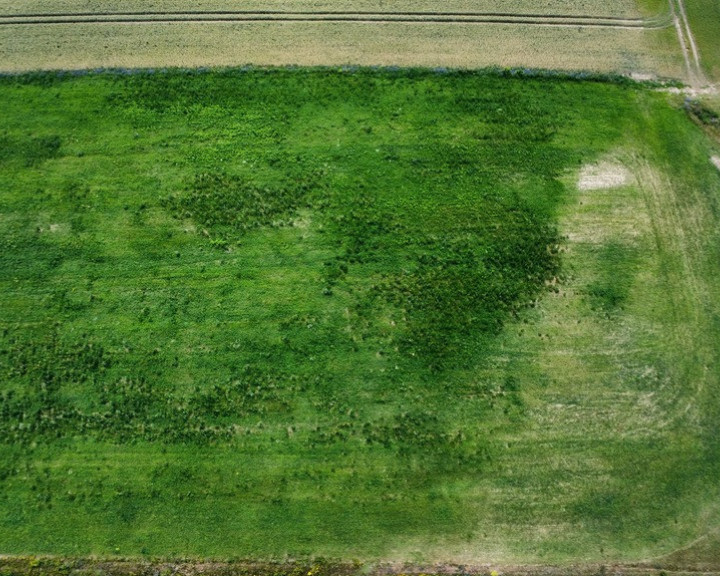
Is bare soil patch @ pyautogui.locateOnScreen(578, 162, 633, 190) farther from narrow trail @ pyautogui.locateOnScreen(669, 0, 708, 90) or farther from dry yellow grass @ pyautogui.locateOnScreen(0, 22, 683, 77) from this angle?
Result: narrow trail @ pyautogui.locateOnScreen(669, 0, 708, 90)

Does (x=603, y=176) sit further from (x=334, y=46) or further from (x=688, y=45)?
(x=334, y=46)

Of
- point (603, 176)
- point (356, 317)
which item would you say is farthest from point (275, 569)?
point (603, 176)

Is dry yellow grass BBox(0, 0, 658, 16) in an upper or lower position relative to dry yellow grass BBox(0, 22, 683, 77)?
upper

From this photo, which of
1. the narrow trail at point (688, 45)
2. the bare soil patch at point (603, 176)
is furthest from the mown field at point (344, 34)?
the bare soil patch at point (603, 176)

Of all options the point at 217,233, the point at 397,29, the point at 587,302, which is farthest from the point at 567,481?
the point at 397,29

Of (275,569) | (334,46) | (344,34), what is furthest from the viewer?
(344,34)

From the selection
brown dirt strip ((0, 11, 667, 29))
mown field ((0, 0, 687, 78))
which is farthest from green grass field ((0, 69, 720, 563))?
brown dirt strip ((0, 11, 667, 29))
